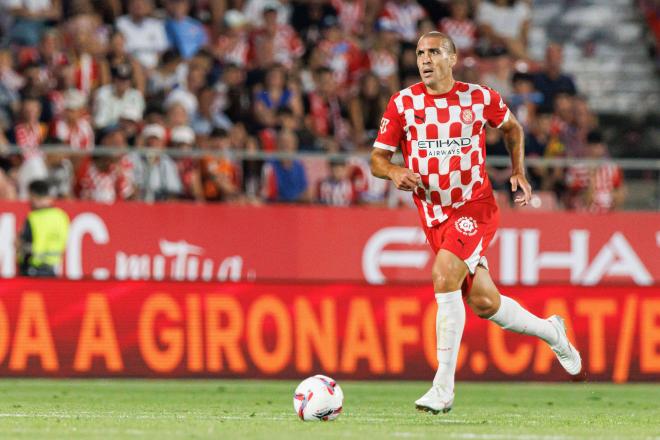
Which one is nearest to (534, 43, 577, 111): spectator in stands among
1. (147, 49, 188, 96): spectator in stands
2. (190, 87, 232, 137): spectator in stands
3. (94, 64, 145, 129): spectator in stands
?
(190, 87, 232, 137): spectator in stands

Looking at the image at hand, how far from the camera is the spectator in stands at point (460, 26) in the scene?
20766 mm

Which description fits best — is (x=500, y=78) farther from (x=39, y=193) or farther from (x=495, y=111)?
(x=495, y=111)

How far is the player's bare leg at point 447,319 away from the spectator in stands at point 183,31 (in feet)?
33.0

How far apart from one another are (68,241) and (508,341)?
5516 mm

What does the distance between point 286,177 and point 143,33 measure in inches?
114

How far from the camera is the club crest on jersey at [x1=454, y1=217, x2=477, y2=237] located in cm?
981

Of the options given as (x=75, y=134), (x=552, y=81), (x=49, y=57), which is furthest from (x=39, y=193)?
(x=552, y=81)

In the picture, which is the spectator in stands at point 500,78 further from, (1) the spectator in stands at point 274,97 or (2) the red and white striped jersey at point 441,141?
(2) the red and white striped jersey at point 441,141

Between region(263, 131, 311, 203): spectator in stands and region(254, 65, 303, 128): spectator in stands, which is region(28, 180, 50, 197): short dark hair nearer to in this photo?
region(263, 131, 311, 203): spectator in stands

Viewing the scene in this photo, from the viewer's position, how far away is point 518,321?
33.5 feet

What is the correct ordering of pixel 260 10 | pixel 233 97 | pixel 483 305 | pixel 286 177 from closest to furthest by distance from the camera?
1. pixel 483 305
2. pixel 286 177
3. pixel 233 97
4. pixel 260 10

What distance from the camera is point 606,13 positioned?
23406mm

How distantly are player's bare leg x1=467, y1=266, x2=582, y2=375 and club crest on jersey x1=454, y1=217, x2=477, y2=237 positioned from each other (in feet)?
1.01

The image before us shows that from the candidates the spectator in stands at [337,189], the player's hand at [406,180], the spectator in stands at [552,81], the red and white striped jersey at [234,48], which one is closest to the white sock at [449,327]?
the player's hand at [406,180]
